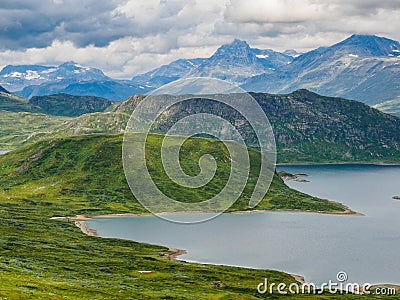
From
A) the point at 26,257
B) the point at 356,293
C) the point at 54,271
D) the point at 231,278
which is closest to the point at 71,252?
the point at 26,257

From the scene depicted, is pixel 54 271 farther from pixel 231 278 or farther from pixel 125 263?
pixel 231 278

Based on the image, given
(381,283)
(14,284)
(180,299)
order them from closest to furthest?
(14,284)
(180,299)
(381,283)

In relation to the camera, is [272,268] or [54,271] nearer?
[54,271]

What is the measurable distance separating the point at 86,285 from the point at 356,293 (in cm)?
7492

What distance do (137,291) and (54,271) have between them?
94.9 ft

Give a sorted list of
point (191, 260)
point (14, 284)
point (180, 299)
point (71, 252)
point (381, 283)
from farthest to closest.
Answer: point (191, 260), point (71, 252), point (381, 283), point (180, 299), point (14, 284)

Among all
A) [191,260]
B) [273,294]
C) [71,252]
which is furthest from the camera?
[191,260]

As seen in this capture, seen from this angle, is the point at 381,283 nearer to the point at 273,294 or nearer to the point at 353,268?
the point at 353,268

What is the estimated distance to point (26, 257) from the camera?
158375mm

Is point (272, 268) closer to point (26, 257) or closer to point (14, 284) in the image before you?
point (26, 257)

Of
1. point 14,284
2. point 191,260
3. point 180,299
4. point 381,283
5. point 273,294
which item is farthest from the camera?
point 191,260

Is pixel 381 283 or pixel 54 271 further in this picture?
pixel 381 283

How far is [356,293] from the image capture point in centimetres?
14950

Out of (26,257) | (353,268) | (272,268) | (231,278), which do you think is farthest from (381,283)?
(26,257)
